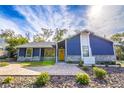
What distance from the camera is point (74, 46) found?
1404cm

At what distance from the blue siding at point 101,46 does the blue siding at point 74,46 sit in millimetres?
1452

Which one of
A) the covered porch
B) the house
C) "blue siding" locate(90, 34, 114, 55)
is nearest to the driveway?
the house

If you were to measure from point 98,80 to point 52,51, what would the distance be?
11.2 meters

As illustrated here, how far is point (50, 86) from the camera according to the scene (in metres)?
6.17

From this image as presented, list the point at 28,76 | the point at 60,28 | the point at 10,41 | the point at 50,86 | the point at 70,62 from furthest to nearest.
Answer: the point at 60,28, the point at 10,41, the point at 70,62, the point at 28,76, the point at 50,86

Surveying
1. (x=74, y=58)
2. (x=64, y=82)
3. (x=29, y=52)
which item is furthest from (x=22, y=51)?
(x=64, y=82)

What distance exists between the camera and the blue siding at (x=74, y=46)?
13906 mm

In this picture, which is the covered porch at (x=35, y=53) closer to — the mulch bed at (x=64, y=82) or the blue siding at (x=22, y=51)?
the blue siding at (x=22, y=51)

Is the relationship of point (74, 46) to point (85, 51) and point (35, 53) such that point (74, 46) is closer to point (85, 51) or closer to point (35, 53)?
point (85, 51)

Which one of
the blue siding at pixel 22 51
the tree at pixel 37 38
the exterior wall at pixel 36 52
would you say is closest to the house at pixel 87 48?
the exterior wall at pixel 36 52

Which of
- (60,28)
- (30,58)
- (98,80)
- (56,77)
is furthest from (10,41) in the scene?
(98,80)

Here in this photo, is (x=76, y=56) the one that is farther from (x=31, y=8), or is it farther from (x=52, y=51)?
(x=31, y=8)

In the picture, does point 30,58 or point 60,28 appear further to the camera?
point 60,28

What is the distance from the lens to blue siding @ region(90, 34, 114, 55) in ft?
46.1
